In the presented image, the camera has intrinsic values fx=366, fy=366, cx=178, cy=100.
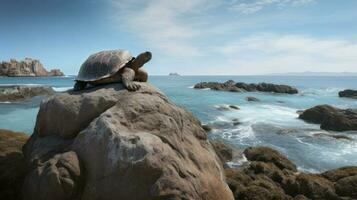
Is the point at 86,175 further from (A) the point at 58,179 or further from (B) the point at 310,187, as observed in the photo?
(B) the point at 310,187

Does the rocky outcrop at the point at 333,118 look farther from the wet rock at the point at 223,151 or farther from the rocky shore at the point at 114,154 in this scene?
the rocky shore at the point at 114,154

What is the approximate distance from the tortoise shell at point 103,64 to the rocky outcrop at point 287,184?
15.6 ft

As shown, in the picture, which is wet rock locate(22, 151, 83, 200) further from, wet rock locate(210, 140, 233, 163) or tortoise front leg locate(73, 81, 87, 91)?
wet rock locate(210, 140, 233, 163)

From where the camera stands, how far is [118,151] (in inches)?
231

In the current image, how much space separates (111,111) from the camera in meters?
6.61

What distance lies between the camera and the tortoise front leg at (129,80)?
734 centimetres

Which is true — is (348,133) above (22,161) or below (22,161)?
below

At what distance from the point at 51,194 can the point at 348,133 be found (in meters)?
22.6

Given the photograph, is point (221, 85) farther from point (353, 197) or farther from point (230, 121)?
point (353, 197)

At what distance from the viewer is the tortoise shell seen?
7746 millimetres

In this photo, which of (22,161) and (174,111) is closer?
(174,111)

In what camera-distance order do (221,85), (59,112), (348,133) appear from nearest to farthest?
1. (59,112)
2. (348,133)
3. (221,85)

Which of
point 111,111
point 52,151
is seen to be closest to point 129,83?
point 111,111

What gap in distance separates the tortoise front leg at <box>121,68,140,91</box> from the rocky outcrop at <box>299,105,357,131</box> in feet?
69.0
